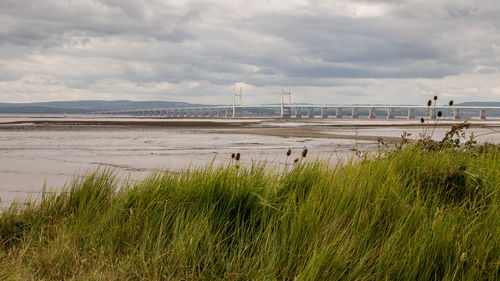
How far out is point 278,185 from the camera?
4.09m

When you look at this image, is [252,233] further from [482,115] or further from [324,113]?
[324,113]

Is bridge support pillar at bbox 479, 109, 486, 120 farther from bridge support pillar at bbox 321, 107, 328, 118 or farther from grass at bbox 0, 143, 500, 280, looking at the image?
grass at bbox 0, 143, 500, 280

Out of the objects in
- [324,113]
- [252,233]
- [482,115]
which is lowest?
[482,115]

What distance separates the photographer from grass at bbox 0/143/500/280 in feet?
9.55

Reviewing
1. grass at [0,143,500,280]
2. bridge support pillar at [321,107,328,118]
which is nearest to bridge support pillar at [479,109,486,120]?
bridge support pillar at [321,107,328,118]

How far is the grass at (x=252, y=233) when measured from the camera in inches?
115

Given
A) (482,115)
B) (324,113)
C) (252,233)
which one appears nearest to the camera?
(252,233)

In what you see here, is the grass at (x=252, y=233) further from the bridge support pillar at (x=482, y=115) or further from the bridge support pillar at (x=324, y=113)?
the bridge support pillar at (x=324, y=113)


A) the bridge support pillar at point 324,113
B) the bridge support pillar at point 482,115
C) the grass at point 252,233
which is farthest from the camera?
the bridge support pillar at point 324,113

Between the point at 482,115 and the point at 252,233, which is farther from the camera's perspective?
the point at 482,115

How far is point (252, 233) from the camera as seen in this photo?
356 centimetres

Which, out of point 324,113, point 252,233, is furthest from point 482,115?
point 252,233

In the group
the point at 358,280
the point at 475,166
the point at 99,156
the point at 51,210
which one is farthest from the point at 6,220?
the point at 99,156

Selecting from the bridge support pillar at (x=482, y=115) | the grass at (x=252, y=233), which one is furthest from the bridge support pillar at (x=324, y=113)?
the grass at (x=252, y=233)
